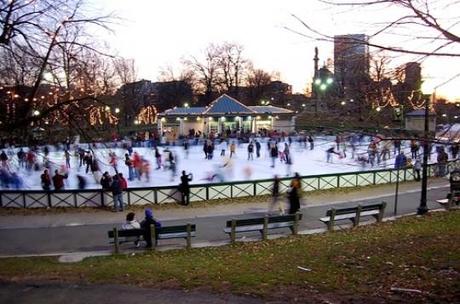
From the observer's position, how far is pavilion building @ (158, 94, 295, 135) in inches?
2269

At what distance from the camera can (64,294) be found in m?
7.54

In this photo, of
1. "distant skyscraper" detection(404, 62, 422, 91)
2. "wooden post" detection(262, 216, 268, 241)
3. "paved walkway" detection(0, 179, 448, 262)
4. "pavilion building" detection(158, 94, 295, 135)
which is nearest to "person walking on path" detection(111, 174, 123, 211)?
"paved walkway" detection(0, 179, 448, 262)

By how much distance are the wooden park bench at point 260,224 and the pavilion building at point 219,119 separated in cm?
4412

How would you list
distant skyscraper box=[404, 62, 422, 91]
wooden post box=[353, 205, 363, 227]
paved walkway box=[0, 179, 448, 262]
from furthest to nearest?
wooden post box=[353, 205, 363, 227] < paved walkway box=[0, 179, 448, 262] < distant skyscraper box=[404, 62, 422, 91]

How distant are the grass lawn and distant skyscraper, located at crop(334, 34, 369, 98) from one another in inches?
124

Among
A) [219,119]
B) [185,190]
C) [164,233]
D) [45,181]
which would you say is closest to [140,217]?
[185,190]

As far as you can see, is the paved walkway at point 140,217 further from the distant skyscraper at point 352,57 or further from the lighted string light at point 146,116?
the lighted string light at point 146,116

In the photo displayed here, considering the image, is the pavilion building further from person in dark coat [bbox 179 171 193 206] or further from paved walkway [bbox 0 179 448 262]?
person in dark coat [bbox 179 171 193 206]

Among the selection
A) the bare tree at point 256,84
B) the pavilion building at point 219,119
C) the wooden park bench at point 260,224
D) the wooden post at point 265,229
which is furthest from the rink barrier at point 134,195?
the bare tree at point 256,84

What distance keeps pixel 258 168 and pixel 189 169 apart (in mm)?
4168

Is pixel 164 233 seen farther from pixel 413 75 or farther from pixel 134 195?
pixel 413 75

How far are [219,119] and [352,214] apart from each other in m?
44.4

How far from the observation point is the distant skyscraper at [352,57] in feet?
16.5

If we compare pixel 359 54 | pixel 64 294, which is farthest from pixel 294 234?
pixel 359 54
